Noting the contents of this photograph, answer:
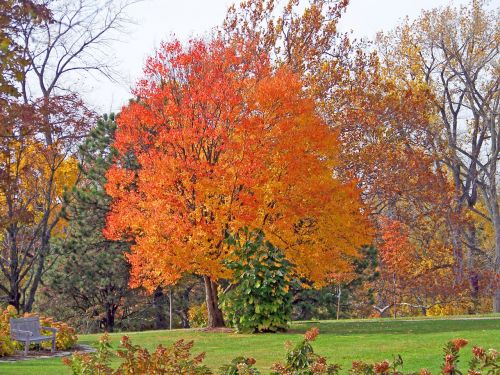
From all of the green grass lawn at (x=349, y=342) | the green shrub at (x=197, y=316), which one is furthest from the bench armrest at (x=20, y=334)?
the green shrub at (x=197, y=316)

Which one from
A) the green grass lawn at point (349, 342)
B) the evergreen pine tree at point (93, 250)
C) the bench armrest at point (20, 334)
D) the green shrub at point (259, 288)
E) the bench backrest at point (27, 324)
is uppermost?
the evergreen pine tree at point (93, 250)

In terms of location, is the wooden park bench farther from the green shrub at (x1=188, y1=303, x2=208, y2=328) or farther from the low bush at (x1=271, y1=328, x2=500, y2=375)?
the green shrub at (x1=188, y1=303, x2=208, y2=328)

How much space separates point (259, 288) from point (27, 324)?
522 centimetres

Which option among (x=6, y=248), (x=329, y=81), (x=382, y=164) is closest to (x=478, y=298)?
(x=382, y=164)

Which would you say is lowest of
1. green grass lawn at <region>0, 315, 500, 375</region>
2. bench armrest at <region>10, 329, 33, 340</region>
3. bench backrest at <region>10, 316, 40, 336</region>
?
green grass lawn at <region>0, 315, 500, 375</region>

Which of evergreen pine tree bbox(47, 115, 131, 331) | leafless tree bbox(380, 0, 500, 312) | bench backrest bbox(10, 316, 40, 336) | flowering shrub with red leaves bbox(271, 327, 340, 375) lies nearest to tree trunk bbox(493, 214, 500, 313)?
leafless tree bbox(380, 0, 500, 312)

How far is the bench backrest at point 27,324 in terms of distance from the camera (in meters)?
13.8

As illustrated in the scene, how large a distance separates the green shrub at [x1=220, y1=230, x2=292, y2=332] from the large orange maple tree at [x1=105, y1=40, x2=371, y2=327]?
412 mm

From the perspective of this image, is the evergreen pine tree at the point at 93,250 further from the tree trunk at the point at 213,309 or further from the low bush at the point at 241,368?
the low bush at the point at 241,368

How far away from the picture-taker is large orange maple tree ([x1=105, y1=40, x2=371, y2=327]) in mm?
16938

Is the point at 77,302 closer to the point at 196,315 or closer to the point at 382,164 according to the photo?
the point at 196,315

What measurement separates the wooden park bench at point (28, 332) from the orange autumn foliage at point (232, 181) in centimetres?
348

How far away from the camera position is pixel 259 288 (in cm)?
1662

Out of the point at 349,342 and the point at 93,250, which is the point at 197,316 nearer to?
the point at 93,250
